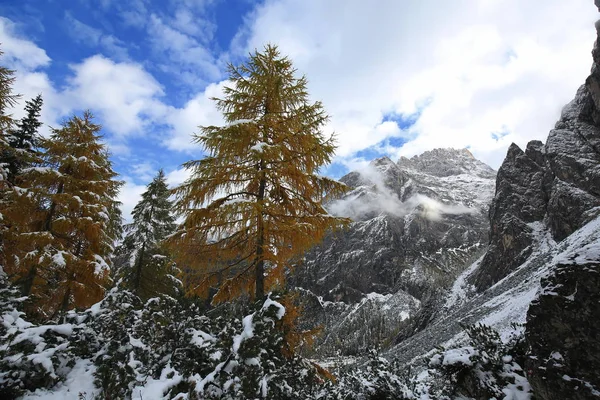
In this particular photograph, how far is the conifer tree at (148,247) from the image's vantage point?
16438mm

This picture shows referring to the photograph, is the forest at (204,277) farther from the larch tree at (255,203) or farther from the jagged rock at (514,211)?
Answer: the jagged rock at (514,211)

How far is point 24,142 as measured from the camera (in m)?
13.4

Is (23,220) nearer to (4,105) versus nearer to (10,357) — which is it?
(4,105)

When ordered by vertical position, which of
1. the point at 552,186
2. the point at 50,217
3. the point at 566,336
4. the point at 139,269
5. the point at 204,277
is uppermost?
the point at 552,186

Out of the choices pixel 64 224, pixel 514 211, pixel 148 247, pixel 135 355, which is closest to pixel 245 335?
pixel 135 355

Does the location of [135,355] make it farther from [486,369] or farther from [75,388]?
[486,369]

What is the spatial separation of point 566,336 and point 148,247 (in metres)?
16.6

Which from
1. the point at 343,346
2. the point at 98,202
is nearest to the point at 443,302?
the point at 343,346

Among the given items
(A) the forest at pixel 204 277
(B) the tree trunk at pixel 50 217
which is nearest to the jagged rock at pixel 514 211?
(A) the forest at pixel 204 277

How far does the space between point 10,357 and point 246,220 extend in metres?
4.50

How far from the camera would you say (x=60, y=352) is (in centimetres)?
433

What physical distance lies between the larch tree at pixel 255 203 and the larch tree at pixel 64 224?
232 inches

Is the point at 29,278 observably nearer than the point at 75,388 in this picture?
No

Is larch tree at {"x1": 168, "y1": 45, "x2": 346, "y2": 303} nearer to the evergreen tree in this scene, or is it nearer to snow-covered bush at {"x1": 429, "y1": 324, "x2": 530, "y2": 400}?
snow-covered bush at {"x1": 429, "y1": 324, "x2": 530, "y2": 400}
